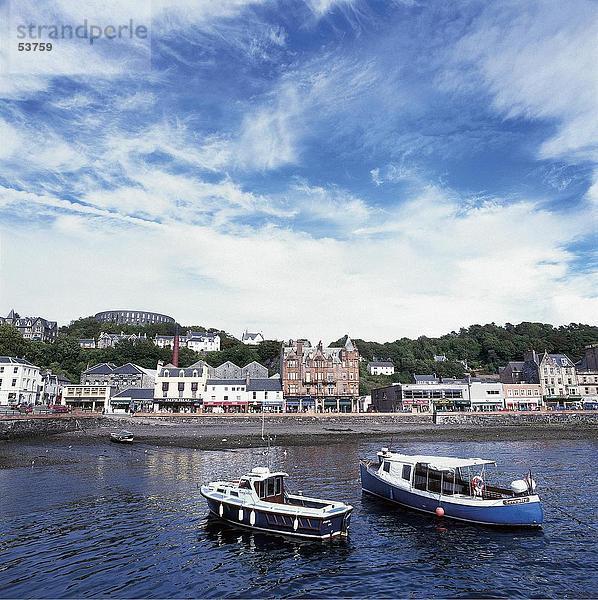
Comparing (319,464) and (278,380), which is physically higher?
(278,380)

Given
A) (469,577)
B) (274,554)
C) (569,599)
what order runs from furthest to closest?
(274,554), (469,577), (569,599)

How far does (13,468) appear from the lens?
149 feet

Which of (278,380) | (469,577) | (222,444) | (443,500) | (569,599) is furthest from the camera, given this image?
(278,380)

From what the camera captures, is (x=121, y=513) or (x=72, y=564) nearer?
(x=72, y=564)

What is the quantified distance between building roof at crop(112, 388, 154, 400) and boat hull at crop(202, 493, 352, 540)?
9269 cm

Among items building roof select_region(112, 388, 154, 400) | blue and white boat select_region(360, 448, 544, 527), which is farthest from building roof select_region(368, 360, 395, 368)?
blue and white boat select_region(360, 448, 544, 527)

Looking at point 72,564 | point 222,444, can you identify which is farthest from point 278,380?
point 72,564

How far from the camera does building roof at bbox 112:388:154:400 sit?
113375mm

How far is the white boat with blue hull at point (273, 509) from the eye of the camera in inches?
958

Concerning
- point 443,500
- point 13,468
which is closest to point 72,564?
point 443,500

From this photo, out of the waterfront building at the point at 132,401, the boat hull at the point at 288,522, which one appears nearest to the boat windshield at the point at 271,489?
the boat hull at the point at 288,522

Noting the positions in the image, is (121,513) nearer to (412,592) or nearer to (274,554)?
(274,554)

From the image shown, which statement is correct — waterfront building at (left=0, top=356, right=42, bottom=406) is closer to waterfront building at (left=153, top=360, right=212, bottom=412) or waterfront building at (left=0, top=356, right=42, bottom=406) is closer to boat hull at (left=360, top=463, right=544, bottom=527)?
waterfront building at (left=153, top=360, right=212, bottom=412)

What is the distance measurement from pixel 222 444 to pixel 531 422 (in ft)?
243
